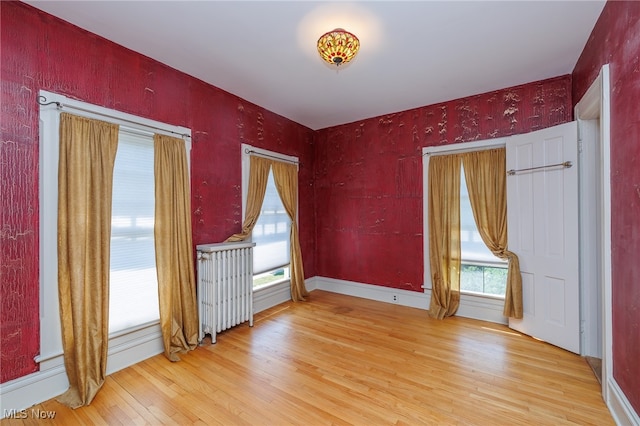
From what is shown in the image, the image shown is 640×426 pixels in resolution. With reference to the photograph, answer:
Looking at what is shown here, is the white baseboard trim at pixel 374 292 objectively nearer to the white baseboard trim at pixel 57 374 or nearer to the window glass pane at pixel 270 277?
the window glass pane at pixel 270 277

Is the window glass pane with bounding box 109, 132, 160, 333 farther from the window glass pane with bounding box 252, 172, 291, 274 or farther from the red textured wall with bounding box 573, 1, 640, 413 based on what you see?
the red textured wall with bounding box 573, 1, 640, 413

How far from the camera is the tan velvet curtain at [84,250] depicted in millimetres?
2084

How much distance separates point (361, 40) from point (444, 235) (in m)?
2.61

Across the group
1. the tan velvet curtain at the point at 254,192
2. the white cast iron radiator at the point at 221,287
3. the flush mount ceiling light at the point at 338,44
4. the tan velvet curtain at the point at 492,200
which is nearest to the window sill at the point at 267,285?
the white cast iron radiator at the point at 221,287

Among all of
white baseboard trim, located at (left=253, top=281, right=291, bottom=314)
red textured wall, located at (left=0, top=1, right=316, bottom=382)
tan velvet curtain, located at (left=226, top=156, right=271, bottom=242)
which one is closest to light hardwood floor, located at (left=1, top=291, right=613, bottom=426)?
white baseboard trim, located at (left=253, top=281, right=291, bottom=314)

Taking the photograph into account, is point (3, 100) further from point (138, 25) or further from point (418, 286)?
point (418, 286)

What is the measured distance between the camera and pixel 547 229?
2879 mm

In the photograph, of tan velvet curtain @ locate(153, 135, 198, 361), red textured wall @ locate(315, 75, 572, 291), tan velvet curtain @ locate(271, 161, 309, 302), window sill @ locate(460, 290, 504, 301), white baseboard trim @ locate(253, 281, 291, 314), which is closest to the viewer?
tan velvet curtain @ locate(153, 135, 198, 361)

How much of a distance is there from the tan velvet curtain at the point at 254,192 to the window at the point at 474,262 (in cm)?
271

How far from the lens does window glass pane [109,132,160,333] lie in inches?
97.0

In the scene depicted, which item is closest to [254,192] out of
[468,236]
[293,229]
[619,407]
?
[293,229]

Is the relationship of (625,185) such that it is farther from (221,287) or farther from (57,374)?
(57,374)

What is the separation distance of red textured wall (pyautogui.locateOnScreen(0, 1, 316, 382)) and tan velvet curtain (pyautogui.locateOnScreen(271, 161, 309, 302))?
1.08 metres

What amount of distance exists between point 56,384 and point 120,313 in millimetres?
594
